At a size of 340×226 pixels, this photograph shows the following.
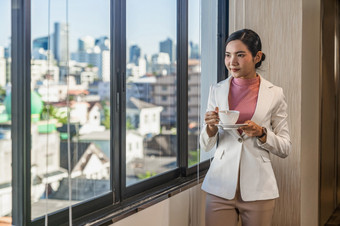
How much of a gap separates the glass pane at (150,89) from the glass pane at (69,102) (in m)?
0.20

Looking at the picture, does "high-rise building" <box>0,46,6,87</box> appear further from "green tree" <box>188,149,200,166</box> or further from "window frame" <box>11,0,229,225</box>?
"green tree" <box>188,149,200,166</box>

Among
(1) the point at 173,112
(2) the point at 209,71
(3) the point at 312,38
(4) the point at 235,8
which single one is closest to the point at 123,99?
(1) the point at 173,112

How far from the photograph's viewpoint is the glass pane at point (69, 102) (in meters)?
1.58

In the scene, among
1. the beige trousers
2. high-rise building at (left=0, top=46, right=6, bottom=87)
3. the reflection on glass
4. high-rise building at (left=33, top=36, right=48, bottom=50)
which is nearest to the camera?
high-rise building at (left=0, top=46, right=6, bottom=87)

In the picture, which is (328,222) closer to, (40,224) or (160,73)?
(160,73)

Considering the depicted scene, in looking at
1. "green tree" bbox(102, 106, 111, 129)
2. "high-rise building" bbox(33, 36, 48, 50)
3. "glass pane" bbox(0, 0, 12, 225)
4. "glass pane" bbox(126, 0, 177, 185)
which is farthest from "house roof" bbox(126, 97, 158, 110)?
"glass pane" bbox(0, 0, 12, 225)

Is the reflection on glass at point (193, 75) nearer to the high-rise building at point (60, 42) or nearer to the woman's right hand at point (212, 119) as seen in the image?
the woman's right hand at point (212, 119)

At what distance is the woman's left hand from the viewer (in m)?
2.11

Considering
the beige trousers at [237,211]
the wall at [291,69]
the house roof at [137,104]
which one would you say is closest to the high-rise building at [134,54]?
the house roof at [137,104]

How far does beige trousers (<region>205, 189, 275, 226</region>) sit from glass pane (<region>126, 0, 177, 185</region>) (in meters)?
0.42

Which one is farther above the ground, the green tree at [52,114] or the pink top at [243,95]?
the pink top at [243,95]

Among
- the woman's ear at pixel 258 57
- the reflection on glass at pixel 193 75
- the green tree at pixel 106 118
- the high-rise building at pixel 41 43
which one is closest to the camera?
the high-rise building at pixel 41 43

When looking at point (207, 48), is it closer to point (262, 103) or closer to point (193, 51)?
point (193, 51)

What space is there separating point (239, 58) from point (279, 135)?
0.43 m
